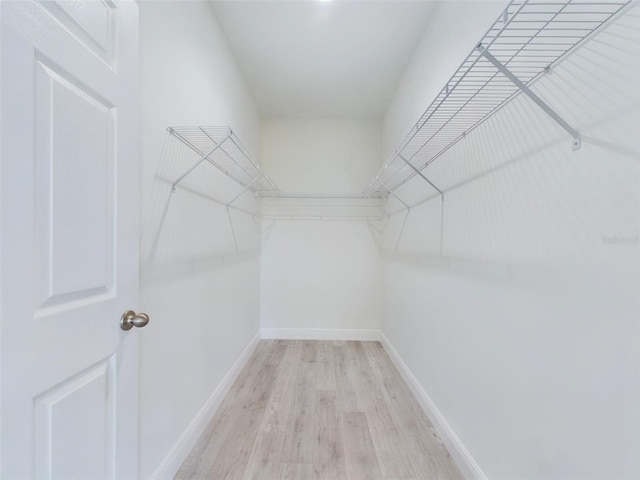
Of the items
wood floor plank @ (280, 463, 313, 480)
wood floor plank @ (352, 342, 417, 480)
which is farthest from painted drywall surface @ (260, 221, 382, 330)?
wood floor plank @ (280, 463, 313, 480)

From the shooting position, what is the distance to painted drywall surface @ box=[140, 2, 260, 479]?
126 centimetres

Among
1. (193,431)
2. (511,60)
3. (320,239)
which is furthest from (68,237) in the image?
(320,239)

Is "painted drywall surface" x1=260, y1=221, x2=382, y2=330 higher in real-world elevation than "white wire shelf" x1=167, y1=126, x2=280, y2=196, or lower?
lower

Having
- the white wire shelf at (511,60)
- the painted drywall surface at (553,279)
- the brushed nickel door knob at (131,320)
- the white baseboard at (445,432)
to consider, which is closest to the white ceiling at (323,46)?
the white wire shelf at (511,60)

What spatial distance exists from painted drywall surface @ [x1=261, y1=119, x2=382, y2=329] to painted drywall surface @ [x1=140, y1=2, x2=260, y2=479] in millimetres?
1114

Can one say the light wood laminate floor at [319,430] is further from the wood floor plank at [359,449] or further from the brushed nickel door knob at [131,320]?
the brushed nickel door knob at [131,320]

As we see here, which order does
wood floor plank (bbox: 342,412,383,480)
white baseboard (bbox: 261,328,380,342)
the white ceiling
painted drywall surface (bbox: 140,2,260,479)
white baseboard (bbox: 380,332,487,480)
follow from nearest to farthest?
painted drywall surface (bbox: 140,2,260,479)
white baseboard (bbox: 380,332,487,480)
wood floor plank (bbox: 342,412,383,480)
the white ceiling
white baseboard (bbox: 261,328,380,342)

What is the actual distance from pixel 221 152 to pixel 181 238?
0.72 meters

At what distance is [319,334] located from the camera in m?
3.49

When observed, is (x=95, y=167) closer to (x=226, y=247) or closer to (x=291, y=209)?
(x=226, y=247)

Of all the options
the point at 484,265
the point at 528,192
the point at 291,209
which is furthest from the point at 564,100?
the point at 291,209

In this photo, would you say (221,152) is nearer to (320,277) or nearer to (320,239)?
(320,239)

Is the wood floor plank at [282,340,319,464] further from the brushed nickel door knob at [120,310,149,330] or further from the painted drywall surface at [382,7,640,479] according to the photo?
the brushed nickel door knob at [120,310,149,330]

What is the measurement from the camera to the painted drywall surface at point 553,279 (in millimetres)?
743
